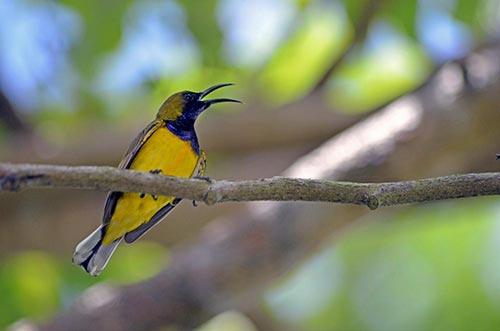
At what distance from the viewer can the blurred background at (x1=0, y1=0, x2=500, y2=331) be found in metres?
6.70

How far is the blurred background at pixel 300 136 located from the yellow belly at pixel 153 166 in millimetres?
2695

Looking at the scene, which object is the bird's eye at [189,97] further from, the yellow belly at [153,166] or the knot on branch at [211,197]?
the knot on branch at [211,197]

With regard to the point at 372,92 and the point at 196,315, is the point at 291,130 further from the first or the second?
the point at 196,315

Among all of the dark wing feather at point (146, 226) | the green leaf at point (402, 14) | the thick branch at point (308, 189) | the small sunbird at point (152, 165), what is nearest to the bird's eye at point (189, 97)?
the small sunbird at point (152, 165)

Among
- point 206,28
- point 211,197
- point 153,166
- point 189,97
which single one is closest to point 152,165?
point 153,166

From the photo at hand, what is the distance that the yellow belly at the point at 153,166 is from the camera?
3344mm

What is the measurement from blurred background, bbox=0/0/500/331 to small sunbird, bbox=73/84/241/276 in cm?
266

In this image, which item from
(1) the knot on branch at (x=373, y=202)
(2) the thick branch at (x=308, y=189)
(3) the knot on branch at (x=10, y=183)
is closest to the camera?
(3) the knot on branch at (x=10, y=183)

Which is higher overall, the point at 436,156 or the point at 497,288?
the point at 436,156

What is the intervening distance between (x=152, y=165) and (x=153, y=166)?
10mm

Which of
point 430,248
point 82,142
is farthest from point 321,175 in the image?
point 430,248

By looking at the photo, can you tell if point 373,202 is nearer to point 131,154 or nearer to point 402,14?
point 131,154

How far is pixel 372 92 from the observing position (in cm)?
868

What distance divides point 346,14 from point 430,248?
294 cm
